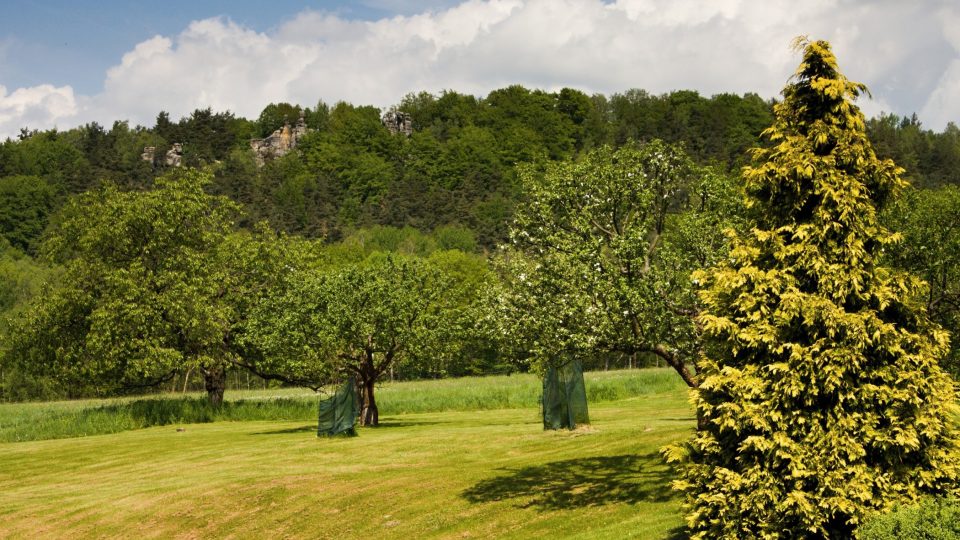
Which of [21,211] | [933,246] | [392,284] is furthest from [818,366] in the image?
[21,211]

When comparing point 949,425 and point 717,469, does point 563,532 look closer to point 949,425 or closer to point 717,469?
point 717,469

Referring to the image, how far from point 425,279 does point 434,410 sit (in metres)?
11.1

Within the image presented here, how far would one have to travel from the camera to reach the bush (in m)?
12.6

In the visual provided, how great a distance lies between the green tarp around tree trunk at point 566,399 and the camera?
35.2m

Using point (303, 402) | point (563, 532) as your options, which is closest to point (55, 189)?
point (303, 402)

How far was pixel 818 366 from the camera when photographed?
49.6 ft

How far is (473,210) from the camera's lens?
178m

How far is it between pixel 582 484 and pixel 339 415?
59.6ft

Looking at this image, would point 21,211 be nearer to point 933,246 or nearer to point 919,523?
point 933,246

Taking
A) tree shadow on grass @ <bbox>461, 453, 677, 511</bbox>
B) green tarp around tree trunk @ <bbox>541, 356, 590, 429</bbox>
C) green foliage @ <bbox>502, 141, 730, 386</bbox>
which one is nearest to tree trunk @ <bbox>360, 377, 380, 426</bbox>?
green tarp around tree trunk @ <bbox>541, 356, 590, 429</bbox>

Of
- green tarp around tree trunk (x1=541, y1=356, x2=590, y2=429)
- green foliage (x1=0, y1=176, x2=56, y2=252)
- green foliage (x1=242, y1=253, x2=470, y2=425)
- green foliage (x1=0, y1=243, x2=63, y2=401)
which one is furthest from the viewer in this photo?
green foliage (x1=0, y1=176, x2=56, y2=252)

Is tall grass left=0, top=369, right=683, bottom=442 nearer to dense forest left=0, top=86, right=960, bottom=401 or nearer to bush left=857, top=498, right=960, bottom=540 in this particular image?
dense forest left=0, top=86, right=960, bottom=401

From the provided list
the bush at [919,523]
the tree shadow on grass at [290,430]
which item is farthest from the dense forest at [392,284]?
the bush at [919,523]

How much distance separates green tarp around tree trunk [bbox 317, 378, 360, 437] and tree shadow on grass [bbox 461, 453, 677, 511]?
13809 mm
